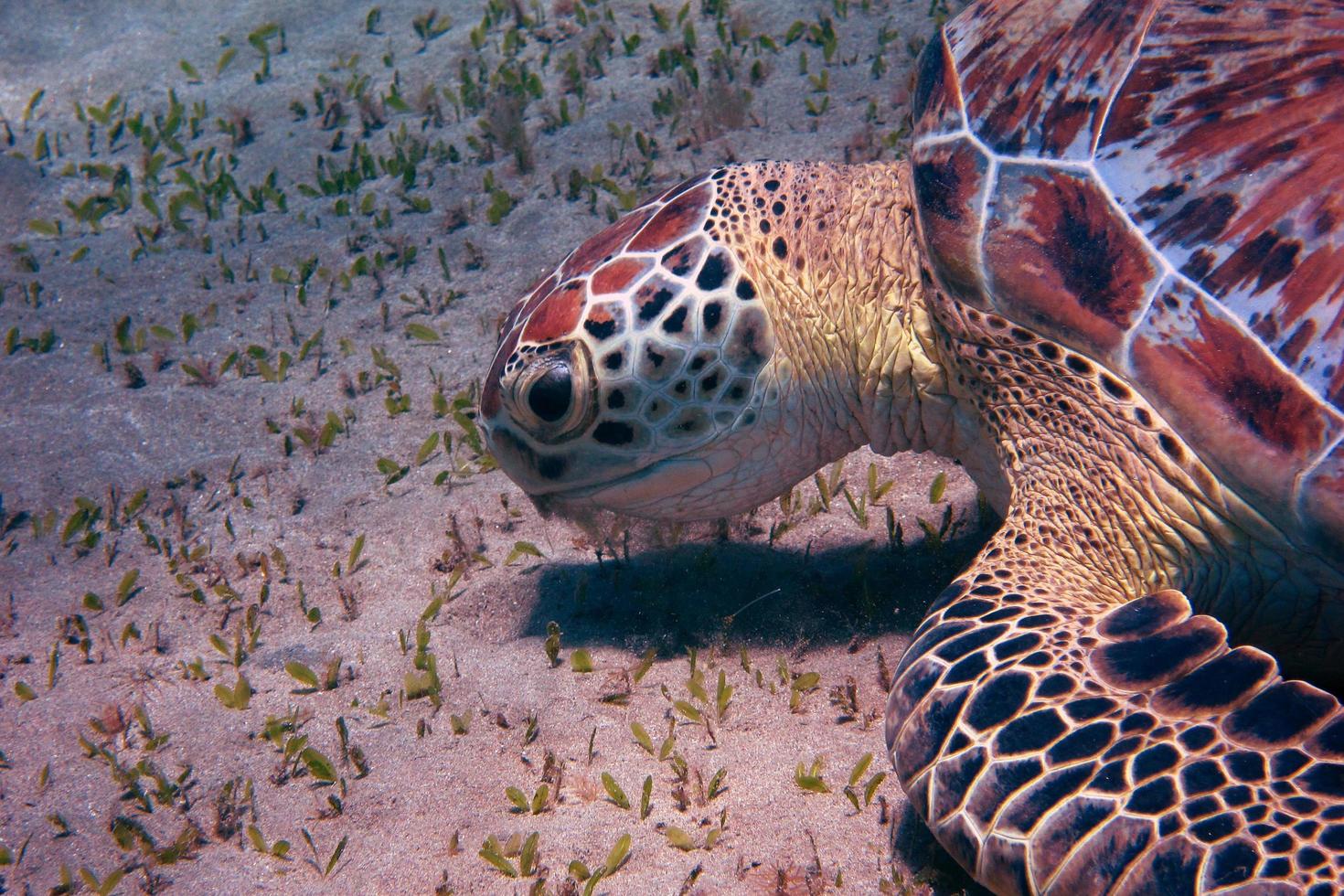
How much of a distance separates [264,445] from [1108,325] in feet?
10.0

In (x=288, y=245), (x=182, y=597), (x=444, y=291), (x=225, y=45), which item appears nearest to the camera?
(x=182, y=597)

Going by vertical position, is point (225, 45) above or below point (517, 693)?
above

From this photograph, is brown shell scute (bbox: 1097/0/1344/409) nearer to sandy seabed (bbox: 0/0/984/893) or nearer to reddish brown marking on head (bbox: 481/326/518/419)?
sandy seabed (bbox: 0/0/984/893)

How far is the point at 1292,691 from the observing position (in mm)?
1479

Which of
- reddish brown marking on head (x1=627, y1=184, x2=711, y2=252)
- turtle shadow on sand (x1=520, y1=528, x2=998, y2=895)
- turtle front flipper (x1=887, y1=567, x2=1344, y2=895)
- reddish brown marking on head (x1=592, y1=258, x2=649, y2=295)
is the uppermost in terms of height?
reddish brown marking on head (x1=627, y1=184, x2=711, y2=252)

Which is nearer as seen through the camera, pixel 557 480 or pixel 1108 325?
pixel 1108 325

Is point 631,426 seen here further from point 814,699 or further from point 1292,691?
point 1292,691

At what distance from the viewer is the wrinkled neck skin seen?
7.72 feet

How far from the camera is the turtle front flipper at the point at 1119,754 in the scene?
1317mm

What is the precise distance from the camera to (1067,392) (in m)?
2.02

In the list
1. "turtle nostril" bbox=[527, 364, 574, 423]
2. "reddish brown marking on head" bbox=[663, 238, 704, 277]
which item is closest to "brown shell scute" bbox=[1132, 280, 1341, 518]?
"reddish brown marking on head" bbox=[663, 238, 704, 277]

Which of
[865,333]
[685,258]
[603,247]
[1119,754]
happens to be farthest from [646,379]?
[1119,754]

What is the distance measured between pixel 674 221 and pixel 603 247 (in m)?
0.21

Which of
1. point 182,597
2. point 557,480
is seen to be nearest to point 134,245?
point 182,597
